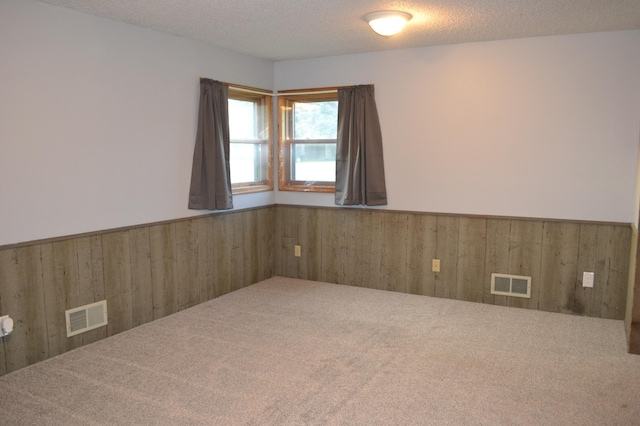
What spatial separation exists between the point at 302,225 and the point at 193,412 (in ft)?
9.69

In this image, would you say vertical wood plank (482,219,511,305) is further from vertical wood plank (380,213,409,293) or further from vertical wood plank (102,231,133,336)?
vertical wood plank (102,231,133,336)

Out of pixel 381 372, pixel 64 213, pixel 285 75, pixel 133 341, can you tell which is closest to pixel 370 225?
pixel 285 75

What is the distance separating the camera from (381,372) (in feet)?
10.2

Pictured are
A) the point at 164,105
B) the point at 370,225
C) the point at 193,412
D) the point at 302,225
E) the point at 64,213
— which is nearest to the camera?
the point at 193,412

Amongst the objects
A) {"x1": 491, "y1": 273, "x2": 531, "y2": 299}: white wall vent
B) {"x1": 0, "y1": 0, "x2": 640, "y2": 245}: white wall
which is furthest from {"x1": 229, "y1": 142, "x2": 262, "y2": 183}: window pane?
{"x1": 491, "y1": 273, "x2": 531, "y2": 299}: white wall vent

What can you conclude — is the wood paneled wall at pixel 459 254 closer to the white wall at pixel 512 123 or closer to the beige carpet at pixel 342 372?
the white wall at pixel 512 123

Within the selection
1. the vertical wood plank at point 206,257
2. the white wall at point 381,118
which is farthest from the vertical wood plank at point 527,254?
the vertical wood plank at point 206,257

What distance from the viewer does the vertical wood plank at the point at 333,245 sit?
521 centimetres

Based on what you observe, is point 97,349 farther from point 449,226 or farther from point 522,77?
point 522,77

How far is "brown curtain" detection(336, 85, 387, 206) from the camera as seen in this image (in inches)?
192

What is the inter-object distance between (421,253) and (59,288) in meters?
3.05

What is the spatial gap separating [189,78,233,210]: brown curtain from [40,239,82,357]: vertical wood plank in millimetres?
1197

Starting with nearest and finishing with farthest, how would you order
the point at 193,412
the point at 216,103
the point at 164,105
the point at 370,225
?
the point at 193,412 < the point at 164,105 < the point at 216,103 < the point at 370,225

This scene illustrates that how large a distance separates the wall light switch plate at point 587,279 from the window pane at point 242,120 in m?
3.31
